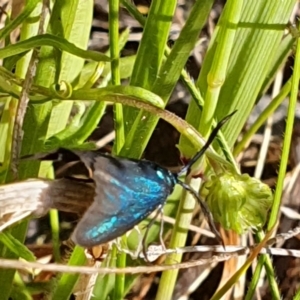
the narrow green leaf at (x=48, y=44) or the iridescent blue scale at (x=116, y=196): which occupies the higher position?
the narrow green leaf at (x=48, y=44)

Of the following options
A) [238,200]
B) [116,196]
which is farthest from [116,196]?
[238,200]

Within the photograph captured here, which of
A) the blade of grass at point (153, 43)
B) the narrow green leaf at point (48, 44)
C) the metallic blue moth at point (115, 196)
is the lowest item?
the metallic blue moth at point (115, 196)

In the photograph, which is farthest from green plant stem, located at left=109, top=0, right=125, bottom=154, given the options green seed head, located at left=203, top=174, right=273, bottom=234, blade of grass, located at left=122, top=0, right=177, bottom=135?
green seed head, located at left=203, top=174, right=273, bottom=234

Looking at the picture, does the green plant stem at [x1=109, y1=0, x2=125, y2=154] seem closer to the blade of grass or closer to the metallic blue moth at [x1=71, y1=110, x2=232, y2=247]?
the blade of grass

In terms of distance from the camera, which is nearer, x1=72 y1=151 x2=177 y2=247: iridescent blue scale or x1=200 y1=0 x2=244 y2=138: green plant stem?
x1=72 y1=151 x2=177 y2=247: iridescent blue scale

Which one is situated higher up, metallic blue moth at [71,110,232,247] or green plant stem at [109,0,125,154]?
green plant stem at [109,0,125,154]

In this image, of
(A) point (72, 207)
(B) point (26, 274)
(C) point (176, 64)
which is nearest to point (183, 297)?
(B) point (26, 274)

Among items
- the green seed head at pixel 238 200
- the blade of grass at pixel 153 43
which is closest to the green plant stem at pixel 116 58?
the blade of grass at pixel 153 43

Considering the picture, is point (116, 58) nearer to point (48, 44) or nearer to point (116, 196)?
point (48, 44)

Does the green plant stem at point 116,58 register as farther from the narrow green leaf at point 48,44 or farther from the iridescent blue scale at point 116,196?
Result: the iridescent blue scale at point 116,196
